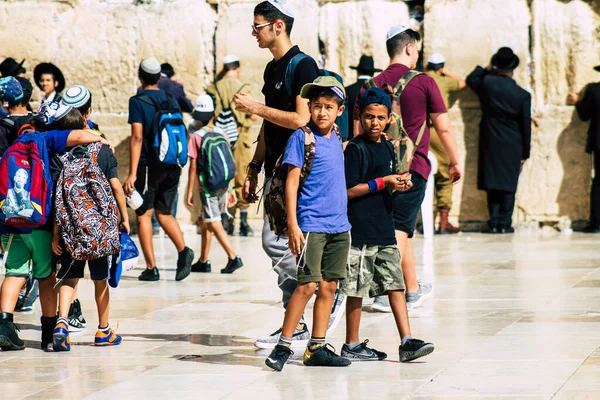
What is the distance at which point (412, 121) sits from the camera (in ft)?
26.2

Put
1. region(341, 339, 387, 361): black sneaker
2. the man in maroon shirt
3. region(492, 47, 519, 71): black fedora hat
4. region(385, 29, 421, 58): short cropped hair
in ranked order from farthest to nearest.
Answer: region(492, 47, 519, 71): black fedora hat < region(385, 29, 421, 58): short cropped hair < the man in maroon shirt < region(341, 339, 387, 361): black sneaker

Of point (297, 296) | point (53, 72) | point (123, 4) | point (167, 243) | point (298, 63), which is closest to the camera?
point (297, 296)

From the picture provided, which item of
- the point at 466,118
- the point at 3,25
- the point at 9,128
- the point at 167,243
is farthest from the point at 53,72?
the point at 466,118

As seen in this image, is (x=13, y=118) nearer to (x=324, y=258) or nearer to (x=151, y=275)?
(x=151, y=275)

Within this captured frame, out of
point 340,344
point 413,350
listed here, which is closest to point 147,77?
point 340,344

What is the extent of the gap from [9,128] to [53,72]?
2181 millimetres

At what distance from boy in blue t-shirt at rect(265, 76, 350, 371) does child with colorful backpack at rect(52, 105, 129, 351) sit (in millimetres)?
1233

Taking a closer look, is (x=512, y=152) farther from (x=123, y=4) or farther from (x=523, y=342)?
(x=523, y=342)

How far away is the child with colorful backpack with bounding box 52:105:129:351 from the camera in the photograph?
675 cm

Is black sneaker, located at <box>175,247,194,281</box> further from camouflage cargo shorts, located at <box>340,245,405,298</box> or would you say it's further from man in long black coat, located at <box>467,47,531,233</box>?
man in long black coat, located at <box>467,47,531,233</box>

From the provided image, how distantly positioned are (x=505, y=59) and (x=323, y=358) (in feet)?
25.0

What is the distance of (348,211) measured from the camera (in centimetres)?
642

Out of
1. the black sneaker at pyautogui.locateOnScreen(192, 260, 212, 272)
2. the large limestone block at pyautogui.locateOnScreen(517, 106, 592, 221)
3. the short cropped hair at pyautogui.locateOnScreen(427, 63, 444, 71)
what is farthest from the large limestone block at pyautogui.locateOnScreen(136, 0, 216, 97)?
the black sneaker at pyautogui.locateOnScreen(192, 260, 212, 272)

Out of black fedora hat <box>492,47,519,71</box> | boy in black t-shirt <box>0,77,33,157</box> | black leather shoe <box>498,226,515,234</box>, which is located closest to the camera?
boy in black t-shirt <box>0,77,33,157</box>
